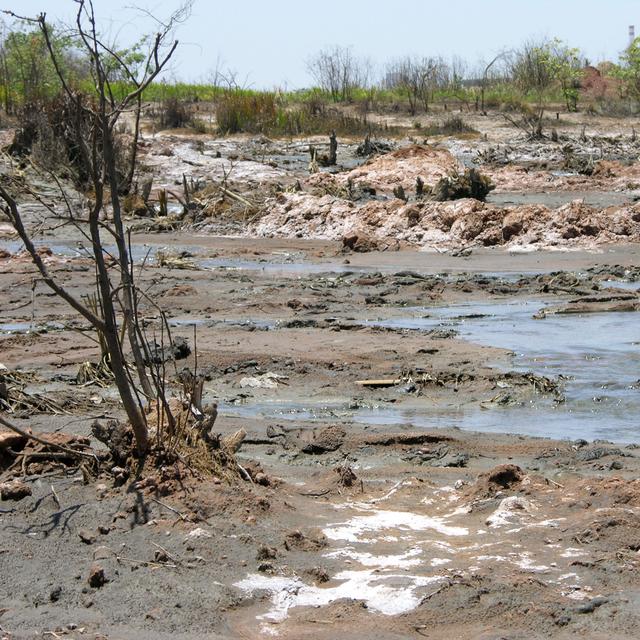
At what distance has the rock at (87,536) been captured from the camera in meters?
5.00

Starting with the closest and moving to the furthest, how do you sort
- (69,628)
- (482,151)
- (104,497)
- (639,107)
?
(69,628), (104,497), (482,151), (639,107)

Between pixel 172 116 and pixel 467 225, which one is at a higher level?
pixel 172 116

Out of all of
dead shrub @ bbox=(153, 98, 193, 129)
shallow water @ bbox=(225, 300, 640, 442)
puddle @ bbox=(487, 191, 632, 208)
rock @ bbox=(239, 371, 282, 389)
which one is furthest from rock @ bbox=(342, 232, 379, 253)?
dead shrub @ bbox=(153, 98, 193, 129)

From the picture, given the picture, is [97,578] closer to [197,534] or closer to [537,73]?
[197,534]

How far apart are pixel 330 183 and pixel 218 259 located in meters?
5.40

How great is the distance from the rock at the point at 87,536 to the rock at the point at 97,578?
38 cm

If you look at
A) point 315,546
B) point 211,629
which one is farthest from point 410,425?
point 211,629

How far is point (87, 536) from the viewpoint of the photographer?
503cm

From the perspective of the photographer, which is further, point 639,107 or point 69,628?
point 639,107

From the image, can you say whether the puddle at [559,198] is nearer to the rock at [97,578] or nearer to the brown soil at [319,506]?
the brown soil at [319,506]

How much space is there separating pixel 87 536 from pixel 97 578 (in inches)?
17.8

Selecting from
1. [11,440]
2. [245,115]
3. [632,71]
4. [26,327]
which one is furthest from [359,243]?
[632,71]

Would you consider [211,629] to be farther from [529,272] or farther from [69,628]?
[529,272]

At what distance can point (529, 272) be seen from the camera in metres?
15.2
